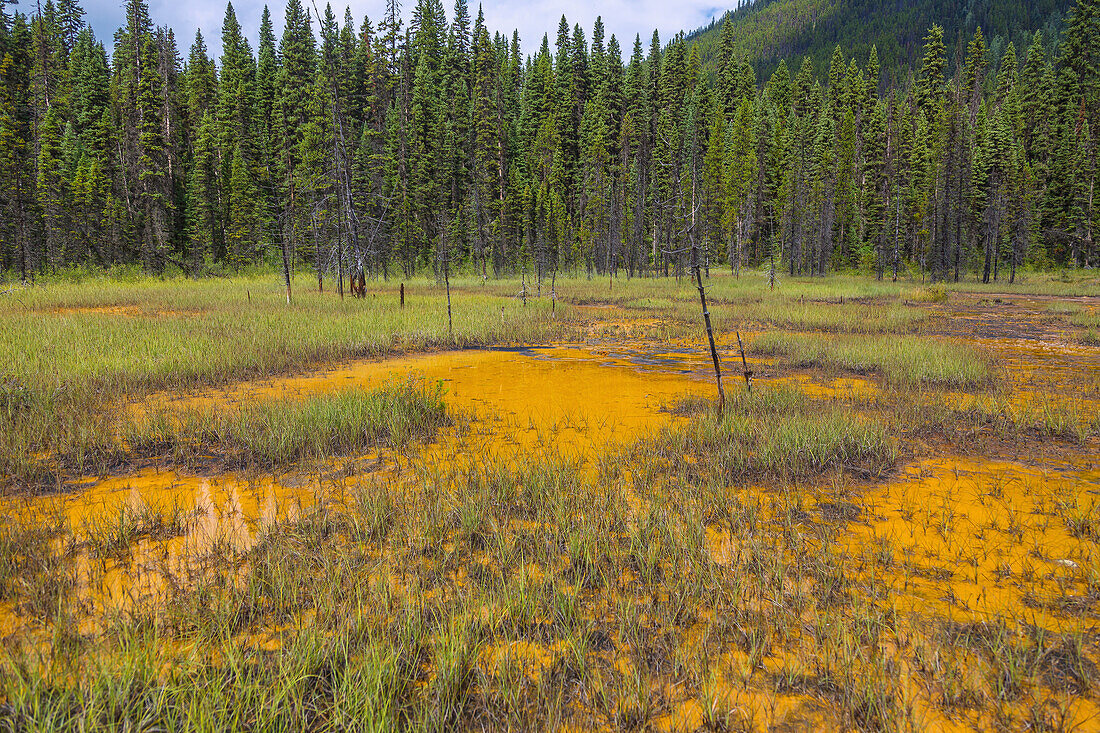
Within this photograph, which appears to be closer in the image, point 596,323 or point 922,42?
point 596,323

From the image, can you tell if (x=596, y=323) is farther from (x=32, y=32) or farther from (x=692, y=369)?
(x=32, y=32)

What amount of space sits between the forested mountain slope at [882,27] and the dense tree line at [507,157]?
47400 millimetres

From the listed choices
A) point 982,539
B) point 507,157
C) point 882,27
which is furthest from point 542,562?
point 882,27

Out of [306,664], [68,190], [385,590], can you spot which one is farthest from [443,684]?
[68,190]

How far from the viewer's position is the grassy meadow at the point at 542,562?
2391 millimetres

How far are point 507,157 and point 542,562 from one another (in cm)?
4895

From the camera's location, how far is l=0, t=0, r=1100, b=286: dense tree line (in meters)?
35.8

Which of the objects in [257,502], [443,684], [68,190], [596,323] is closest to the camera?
[443,684]

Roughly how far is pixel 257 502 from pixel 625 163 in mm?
46636

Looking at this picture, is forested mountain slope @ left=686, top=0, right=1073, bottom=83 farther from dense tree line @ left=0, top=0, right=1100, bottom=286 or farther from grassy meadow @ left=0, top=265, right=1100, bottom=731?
grassy meadow @ left=0, top=265, right=1100, bottom=731

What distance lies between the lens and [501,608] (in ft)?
10.2

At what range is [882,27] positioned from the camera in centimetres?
11838

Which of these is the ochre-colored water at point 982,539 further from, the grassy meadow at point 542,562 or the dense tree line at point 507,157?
the dense tree line at point 507,157

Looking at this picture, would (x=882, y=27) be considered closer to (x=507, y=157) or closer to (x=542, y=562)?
(x=507, y=157)
